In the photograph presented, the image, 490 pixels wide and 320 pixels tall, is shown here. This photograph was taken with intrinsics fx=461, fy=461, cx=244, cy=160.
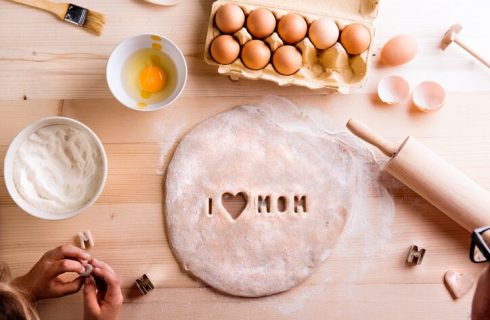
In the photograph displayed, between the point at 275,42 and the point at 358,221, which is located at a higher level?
the point at 275,42

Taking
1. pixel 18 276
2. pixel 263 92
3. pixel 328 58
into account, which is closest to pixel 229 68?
pixel 263 92

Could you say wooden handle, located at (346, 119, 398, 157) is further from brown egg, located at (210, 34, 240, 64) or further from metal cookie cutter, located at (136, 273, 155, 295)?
metal cookie cutter, located at (136, 273, 155, 295)

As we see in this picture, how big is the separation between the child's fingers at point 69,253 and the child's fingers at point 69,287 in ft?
0.16

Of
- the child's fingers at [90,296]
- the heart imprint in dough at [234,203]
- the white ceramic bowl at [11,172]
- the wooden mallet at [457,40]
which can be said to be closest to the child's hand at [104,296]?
the child's fingers at [90,296]

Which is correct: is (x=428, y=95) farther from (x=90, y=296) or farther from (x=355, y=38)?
(x=90, y=296)

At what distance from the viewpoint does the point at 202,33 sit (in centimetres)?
93

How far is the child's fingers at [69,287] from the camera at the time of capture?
2.66 ft

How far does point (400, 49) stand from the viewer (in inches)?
35.1

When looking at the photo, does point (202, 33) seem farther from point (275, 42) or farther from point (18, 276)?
point (18, 276)

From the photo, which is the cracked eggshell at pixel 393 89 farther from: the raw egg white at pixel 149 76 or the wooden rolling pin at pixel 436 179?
the raw egg white at pixel 149 76

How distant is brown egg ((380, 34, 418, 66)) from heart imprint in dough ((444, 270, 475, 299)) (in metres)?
0.42

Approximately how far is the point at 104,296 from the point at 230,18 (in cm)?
55

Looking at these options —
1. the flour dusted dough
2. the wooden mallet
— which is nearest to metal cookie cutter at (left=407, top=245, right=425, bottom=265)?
Answer: the flour dusted dough

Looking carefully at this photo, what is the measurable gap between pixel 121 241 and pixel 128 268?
0.17 feet
